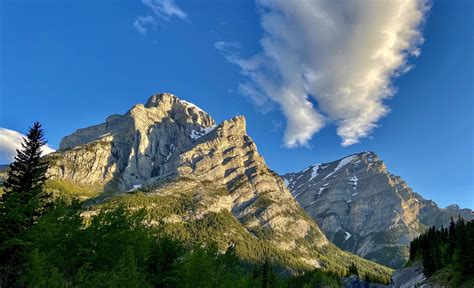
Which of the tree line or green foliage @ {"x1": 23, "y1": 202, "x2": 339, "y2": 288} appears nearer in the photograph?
green foliage @ {"x1": 23, "y1": 202, "x2": 339, "y2": 288}

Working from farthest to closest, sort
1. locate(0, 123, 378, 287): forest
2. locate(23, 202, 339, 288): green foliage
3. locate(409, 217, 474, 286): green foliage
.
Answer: locate(409, 217, 474, 286): green foliage → locate(0, 123, 378, 287): forest → locate(23, 202, 339, 288): green foliage

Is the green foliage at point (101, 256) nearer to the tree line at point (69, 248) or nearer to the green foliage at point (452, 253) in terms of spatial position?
the tree line at point (69, 248)

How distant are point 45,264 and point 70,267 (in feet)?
22.1

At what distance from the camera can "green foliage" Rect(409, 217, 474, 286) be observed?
68812 millimetres

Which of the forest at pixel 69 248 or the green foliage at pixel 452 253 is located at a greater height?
the green foliage at pixel 452 253

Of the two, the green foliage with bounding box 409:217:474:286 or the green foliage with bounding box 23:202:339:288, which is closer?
the green foliage with bounding box 23:202:339:288

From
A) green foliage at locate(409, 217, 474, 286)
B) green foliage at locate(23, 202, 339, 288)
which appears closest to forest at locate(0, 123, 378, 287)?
green foliage at locate(23, 202, 339, 288)

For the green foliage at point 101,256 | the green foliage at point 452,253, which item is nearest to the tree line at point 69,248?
the green foliage at point 101,256

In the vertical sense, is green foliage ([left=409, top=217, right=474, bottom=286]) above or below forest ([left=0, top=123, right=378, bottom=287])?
above

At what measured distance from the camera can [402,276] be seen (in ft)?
439

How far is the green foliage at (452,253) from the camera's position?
226 ft

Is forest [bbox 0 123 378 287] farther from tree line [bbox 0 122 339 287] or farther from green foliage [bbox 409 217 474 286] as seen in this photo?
green foliage [bbox 409 217 474 286]

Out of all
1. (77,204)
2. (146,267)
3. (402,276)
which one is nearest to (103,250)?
(77,204)

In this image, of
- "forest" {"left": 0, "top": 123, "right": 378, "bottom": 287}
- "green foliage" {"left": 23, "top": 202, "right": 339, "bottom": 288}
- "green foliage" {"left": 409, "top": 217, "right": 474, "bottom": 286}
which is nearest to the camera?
"green foliage" {"left": 23, "top": 202, "right": 339, "bottom": 288}
